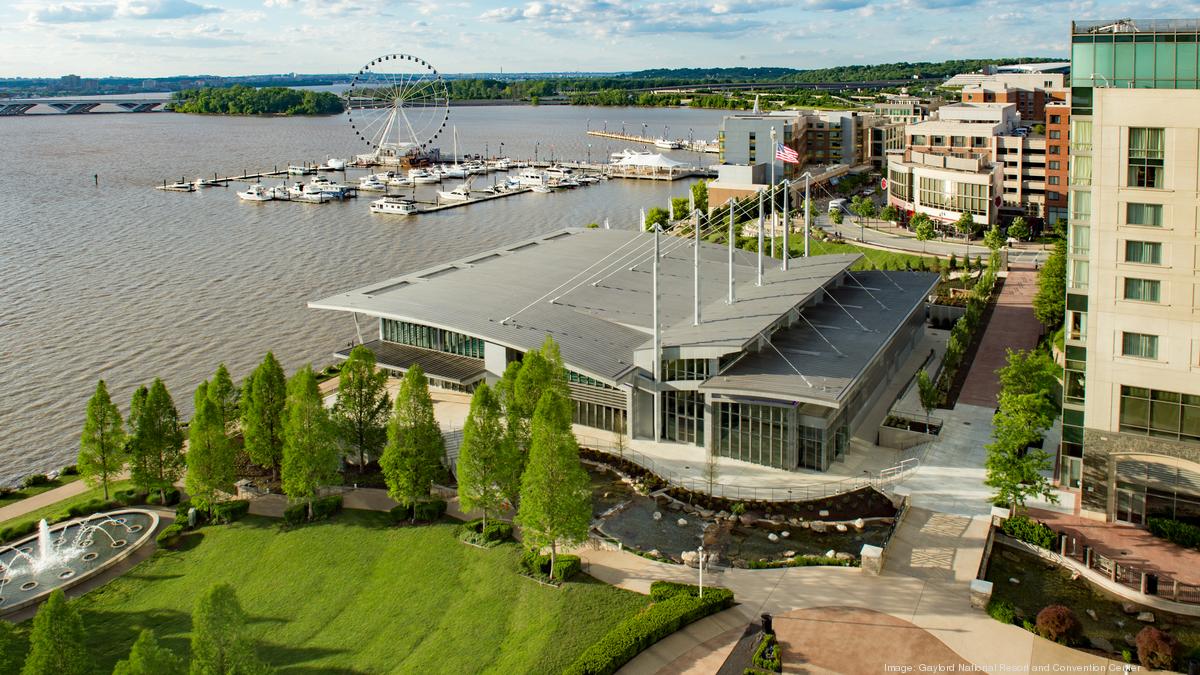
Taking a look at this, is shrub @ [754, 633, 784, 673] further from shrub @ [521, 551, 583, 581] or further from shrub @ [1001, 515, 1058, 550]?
shrub @ [1001, 515, 1058, 550]

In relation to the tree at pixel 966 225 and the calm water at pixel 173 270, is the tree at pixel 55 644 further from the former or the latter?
the tree at pixel 966 225

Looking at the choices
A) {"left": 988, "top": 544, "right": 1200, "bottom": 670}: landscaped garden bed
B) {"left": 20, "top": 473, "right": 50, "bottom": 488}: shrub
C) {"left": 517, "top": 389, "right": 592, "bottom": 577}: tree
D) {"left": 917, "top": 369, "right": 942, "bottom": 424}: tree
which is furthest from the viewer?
{"left": 917, "top": 369, "right": 942, "bottom": 424}: tree

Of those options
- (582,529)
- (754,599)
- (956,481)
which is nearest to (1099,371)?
(956,481)

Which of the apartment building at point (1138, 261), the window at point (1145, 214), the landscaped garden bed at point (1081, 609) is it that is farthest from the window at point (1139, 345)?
the landscaped garden bed at point (1081, 609)

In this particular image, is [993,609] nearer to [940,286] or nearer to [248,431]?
[248,431]

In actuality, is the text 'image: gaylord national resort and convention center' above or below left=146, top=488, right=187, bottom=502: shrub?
above

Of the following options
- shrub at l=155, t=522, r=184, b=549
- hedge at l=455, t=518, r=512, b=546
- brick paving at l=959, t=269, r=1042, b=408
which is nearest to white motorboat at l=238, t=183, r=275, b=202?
brick paving at l=959, t=269, r=1042, b=408
